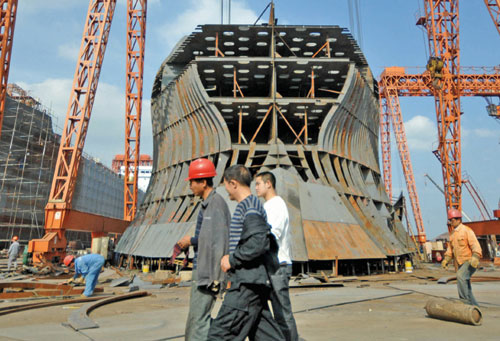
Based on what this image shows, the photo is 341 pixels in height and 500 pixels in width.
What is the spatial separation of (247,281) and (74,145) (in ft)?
77.6

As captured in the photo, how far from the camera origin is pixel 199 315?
319 cm

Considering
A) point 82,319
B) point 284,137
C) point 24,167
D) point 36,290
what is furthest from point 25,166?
point 82,319

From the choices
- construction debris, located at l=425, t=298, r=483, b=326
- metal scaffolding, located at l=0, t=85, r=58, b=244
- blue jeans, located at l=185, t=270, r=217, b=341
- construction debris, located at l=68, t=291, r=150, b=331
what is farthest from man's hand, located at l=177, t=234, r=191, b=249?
metal scaffolding, located at l=0, t=85, r=58, b=244

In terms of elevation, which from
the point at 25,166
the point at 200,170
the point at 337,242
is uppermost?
the point at 25,166

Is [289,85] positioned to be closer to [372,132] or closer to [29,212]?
[372,132]

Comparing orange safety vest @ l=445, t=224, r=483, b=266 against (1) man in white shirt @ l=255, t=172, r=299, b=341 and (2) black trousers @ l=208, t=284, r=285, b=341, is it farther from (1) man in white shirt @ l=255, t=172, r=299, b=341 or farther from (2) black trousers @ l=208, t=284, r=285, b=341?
(2) black trousers @ l=208, t=284, r=285, b=341

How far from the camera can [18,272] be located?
17656 millimetres

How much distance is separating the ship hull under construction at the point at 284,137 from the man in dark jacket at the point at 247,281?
10.8 meters

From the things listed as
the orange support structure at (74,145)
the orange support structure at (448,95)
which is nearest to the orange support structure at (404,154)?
the orange support structure at (448,95)

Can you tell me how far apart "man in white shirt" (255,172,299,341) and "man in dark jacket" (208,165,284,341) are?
0.36 metres

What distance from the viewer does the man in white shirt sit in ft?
11.6

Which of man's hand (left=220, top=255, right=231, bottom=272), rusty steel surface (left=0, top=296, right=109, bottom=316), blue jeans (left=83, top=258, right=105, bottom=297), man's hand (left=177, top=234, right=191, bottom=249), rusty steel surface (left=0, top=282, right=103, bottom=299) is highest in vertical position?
man's hand (left=177, top=234, right=191, bottom=249)

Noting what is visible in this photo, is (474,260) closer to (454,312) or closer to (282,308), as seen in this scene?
(454,312)

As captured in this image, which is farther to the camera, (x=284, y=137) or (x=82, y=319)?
(x=284, y=137)
